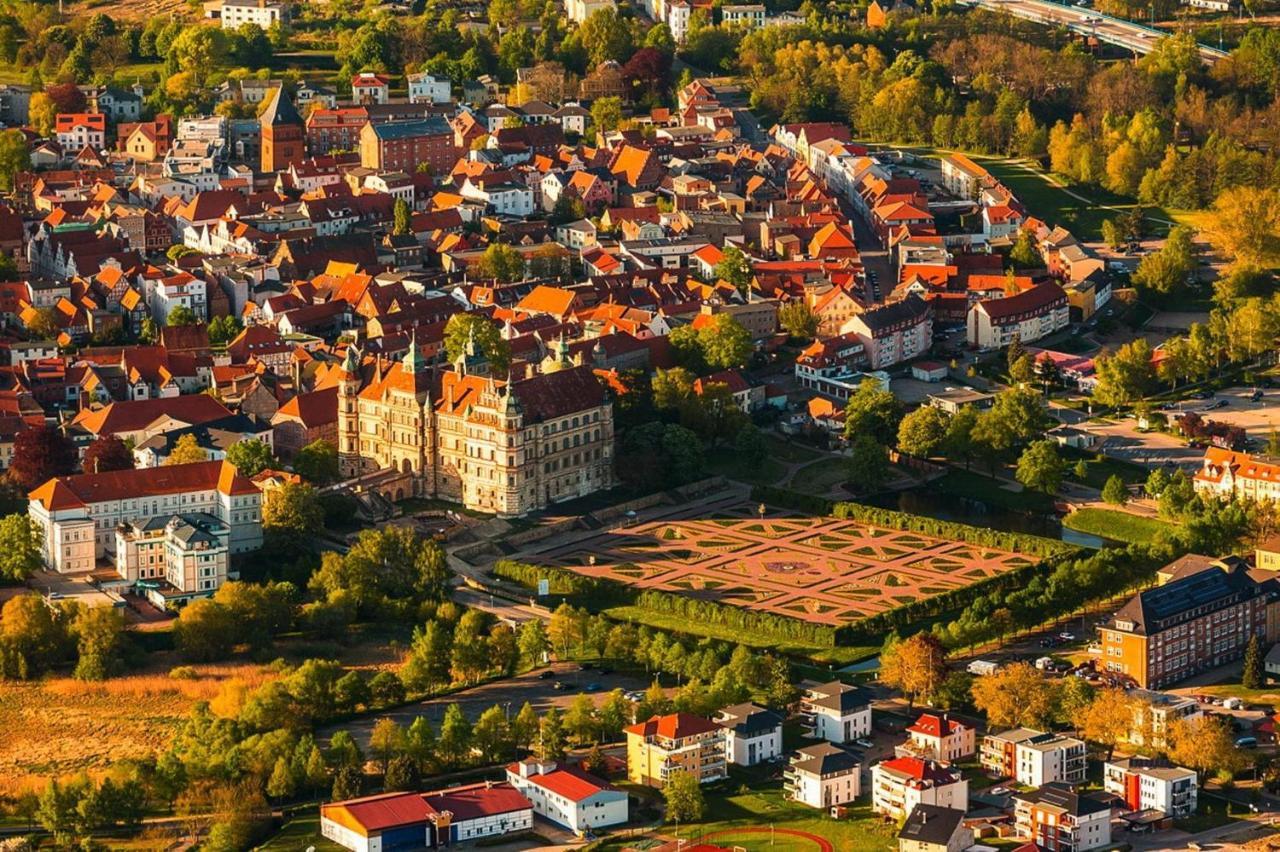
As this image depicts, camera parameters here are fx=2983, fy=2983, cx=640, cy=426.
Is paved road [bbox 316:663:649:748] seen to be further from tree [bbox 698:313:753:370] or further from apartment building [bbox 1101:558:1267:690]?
tree [bbox 698:313:753:370]

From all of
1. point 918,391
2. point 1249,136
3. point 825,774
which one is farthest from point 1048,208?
point 825,774

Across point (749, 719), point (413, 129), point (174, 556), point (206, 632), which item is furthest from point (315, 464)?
point (413, 129)

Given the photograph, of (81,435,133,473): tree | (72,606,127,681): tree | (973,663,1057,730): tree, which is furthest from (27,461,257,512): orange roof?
(973,663,1057,730): tree

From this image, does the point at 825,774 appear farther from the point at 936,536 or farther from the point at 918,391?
the point at 918,391

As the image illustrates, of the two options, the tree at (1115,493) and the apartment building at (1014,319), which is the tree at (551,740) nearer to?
the tree at (1115,493)

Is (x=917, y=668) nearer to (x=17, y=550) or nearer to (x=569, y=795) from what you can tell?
(x=569, y=795)

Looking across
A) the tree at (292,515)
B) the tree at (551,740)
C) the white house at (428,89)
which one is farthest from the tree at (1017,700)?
the white house at (428,89)

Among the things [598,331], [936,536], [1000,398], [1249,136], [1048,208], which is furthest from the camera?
[1249,136]
